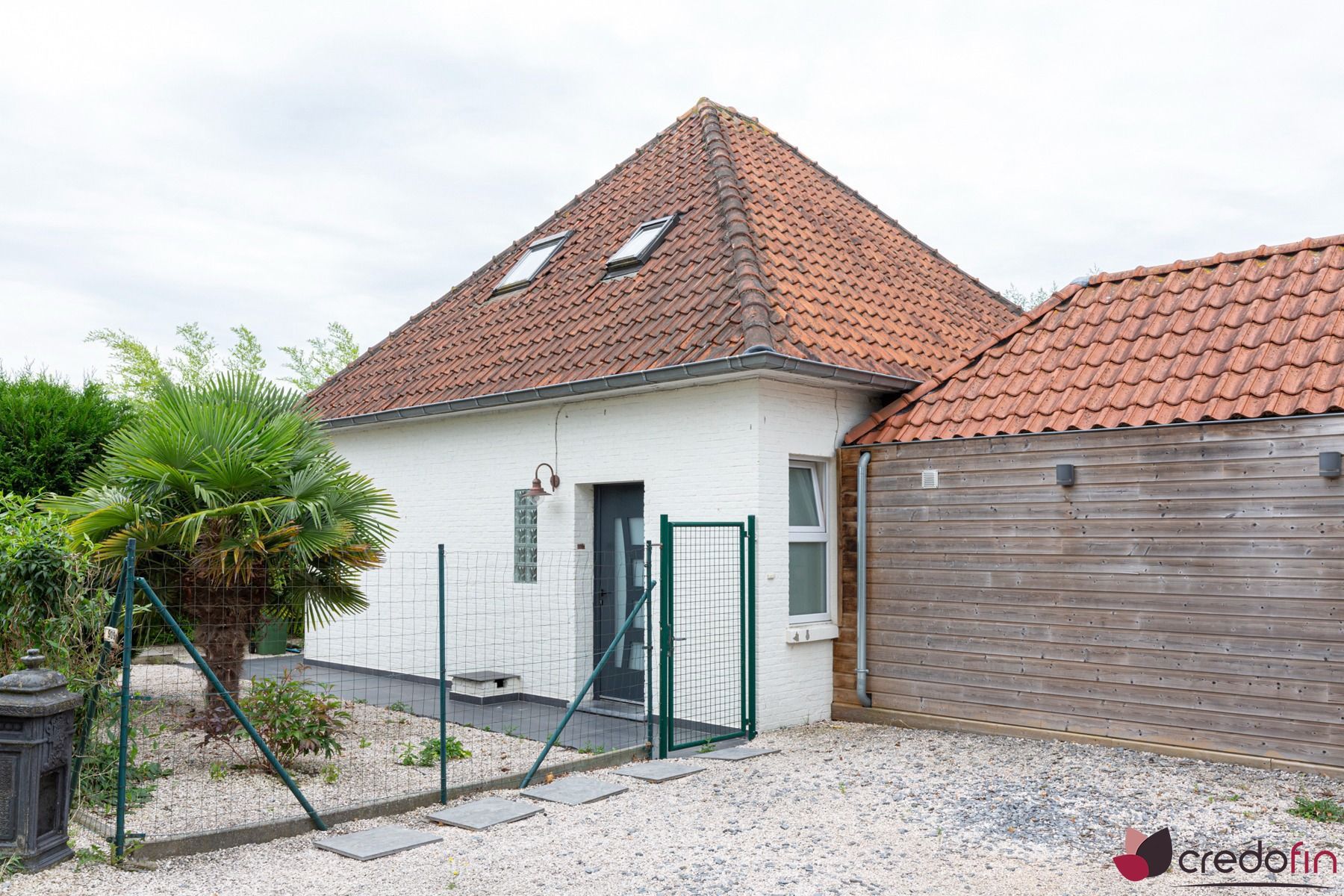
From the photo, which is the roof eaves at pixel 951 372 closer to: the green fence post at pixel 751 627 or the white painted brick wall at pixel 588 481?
the white painted brick wall at pixel 588 481

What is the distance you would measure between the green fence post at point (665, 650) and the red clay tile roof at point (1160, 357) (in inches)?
97.3

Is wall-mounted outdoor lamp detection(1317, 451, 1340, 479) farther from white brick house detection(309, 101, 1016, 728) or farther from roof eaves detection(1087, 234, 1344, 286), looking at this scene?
white brick house detection(309, 101, 1016, 728)

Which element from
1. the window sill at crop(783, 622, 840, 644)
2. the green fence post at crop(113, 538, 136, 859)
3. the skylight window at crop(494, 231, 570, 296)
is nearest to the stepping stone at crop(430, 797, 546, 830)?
the green fence post at crop(113, 538, 136, 859)

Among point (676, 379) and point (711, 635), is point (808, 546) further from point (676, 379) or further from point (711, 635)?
point (676, 379)

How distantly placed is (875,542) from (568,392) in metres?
3.28

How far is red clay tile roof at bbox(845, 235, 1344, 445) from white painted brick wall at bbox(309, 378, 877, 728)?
1.15 metres

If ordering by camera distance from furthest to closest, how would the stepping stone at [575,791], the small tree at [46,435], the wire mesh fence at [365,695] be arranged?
1. the small tree at [46,435]
2. the stepping stone at [575,791]
3. the wire mesh fence at [365,695]

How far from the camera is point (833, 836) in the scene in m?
6.15

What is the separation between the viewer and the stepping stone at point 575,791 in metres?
6.93

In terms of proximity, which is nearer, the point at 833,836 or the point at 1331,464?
the point at 833,836

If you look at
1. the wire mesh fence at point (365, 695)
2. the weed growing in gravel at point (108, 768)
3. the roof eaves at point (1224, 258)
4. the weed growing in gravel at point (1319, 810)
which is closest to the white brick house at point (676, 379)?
the wire mesh fence at point (365, 695)

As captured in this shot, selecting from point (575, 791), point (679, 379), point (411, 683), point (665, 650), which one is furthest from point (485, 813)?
point (411, 683)

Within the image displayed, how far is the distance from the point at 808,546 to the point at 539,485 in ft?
9.18

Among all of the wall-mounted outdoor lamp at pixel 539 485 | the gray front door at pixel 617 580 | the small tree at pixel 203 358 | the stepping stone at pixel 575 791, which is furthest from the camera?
the small tree at pixel 203 358
